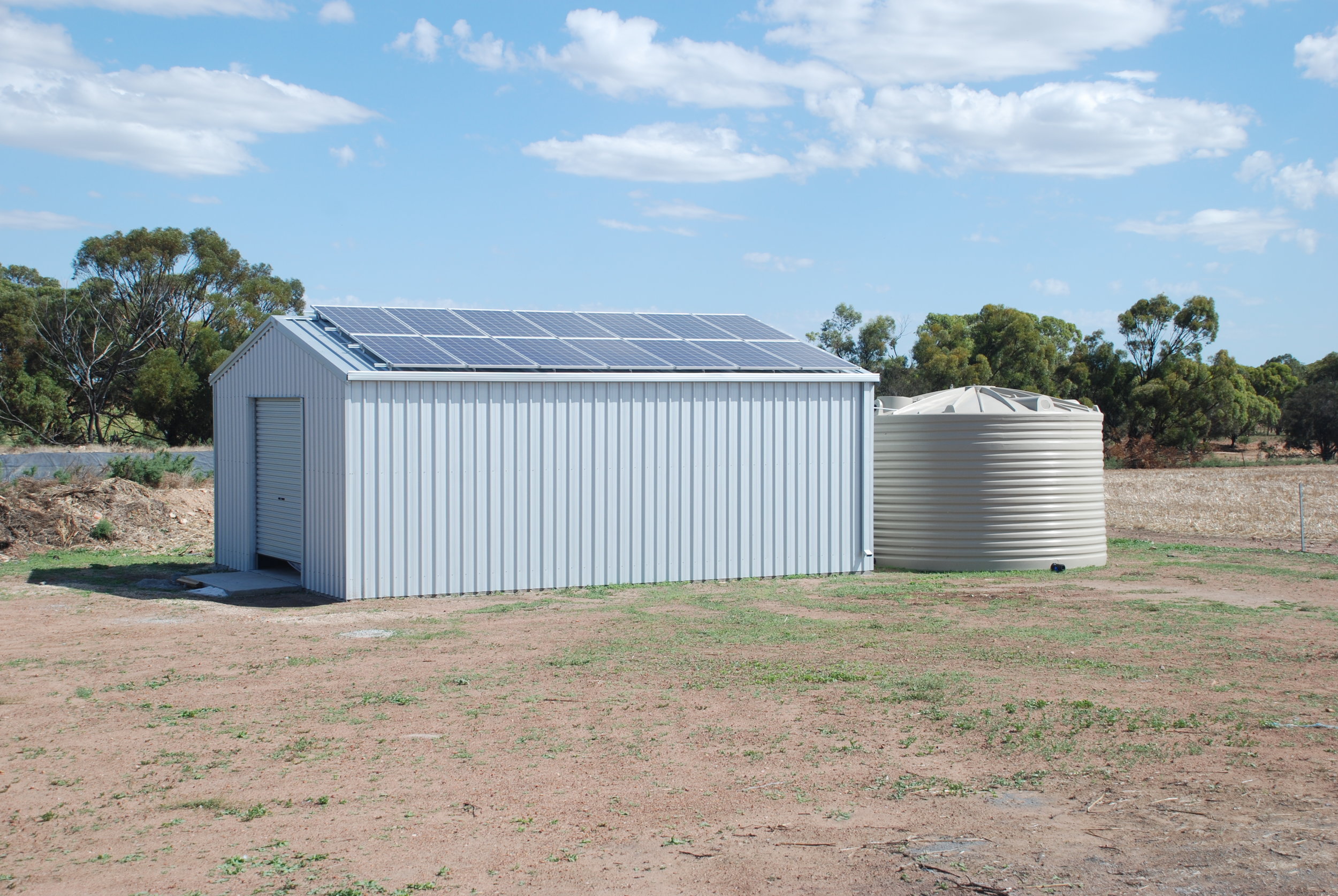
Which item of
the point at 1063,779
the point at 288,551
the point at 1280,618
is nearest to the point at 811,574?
the point at 1280,618

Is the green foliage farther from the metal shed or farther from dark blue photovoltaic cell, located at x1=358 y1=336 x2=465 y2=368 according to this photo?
dark blue photovoltaic cell, located at x1=358 y1=336 x2=465 y2=368

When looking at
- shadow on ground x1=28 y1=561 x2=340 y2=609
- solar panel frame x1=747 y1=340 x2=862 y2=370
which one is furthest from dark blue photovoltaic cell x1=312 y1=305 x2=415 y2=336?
solar panel frame x1=747 y1=340 x2=862 y2=370

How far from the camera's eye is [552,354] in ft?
53.2

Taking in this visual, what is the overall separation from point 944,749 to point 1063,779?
2.94 feet

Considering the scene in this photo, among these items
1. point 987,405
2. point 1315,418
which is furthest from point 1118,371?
point 987,405

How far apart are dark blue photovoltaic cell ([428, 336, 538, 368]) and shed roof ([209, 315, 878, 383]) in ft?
0.08

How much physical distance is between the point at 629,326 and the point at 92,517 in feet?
36.0

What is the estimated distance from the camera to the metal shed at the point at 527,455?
1454cm

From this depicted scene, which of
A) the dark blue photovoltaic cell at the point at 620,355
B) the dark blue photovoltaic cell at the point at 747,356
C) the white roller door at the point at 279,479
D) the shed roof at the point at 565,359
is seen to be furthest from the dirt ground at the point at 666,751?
the dark blue photovoltaic cell at the point at 747,356

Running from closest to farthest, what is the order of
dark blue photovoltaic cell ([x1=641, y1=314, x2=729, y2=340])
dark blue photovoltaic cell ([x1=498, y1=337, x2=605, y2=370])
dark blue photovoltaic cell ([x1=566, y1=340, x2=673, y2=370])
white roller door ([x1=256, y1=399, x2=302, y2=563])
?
dark blue photovoltaic cell ([x1=498, y1=337, x2=605, y2=370])
white roller door ([x1=256, y1=399, x2=302, y2=563])
dark blue photovoltaic cell ([x1=566, y1=340, x2=673, y2=370])
dark blue photovoltaic cell ([x1=641, y1=314, x2=729, y2=340])

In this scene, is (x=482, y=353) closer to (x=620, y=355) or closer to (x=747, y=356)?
(x=620, y=355)

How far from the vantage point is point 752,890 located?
17.9 feet

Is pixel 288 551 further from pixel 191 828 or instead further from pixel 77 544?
pixel 191 828

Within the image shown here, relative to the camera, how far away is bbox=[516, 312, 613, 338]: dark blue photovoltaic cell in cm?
1788
